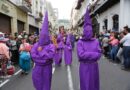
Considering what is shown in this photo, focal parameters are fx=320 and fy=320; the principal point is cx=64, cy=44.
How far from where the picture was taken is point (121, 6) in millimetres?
22281

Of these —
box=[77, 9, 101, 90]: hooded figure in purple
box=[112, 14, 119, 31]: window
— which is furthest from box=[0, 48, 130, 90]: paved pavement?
box=[112, 14, 119, 31]: window

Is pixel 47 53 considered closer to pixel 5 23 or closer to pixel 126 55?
pixel 126 55

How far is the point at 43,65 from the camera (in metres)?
7.63

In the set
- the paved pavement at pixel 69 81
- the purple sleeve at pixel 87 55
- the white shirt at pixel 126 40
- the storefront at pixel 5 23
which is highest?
the storefront at pixel 5 23

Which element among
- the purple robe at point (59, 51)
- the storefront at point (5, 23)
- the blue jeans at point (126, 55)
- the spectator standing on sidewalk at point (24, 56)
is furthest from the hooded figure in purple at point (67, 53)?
the storefront at point (5, 23)

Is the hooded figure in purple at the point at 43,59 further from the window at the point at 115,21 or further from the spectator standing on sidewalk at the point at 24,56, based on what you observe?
the window at the point at 115,21

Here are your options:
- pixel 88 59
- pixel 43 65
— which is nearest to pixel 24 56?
pixel 43 65

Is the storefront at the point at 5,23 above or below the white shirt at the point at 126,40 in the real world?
above

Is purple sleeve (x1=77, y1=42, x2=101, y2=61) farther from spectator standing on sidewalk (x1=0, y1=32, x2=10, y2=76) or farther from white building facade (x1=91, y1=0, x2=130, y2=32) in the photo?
white building facade (x1=91, y1=0, x2=130, y2=32)

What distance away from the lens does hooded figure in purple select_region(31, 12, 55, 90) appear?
754 centimetres

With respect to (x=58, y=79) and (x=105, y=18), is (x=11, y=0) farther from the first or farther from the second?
(x=58, y=79)

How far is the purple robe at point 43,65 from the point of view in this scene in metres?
7.53

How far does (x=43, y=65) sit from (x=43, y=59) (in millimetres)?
171

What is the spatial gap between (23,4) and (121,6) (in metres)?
11.1
